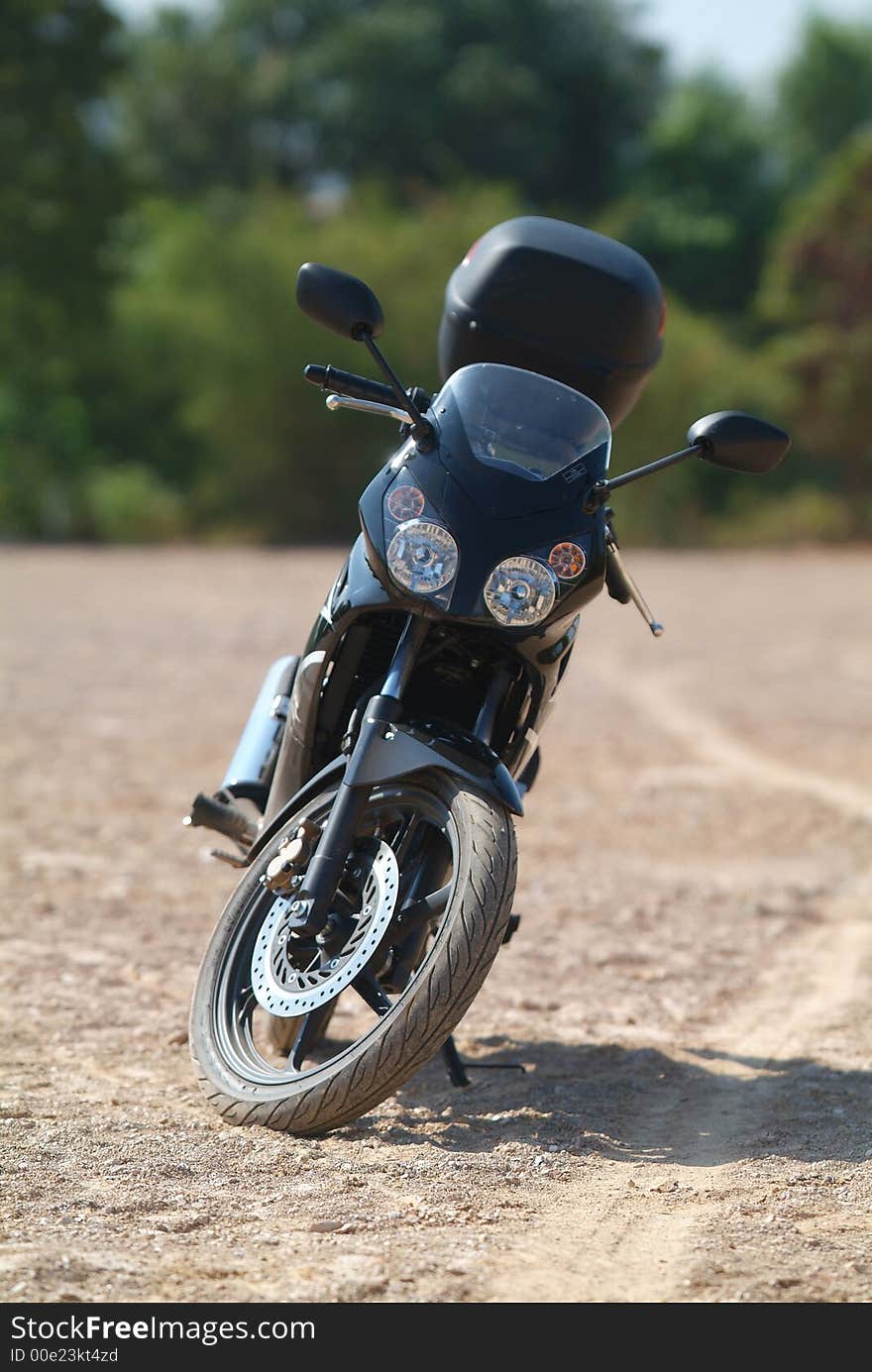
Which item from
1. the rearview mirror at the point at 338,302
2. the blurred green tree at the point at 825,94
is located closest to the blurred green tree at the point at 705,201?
the blurred green tree at the point at 825,94

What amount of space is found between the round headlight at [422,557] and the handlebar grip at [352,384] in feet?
1.47

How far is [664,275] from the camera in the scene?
1820 inches

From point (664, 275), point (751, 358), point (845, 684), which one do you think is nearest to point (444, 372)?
point (845, 684)

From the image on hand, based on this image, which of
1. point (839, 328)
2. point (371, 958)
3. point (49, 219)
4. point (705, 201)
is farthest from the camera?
point (705, 201)

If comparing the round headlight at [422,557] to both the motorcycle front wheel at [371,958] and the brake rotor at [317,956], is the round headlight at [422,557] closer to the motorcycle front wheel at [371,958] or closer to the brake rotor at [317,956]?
the motorcycle front wheel at [371,958]

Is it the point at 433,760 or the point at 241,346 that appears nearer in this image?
the point at 433,760

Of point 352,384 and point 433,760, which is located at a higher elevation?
point 352,384

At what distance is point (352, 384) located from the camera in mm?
4277

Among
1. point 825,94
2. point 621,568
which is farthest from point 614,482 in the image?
point 825,94

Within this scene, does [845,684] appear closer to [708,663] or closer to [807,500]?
[708,663]

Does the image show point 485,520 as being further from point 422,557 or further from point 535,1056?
point 535,1056

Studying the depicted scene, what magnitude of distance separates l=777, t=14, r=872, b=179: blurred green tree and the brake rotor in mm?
53303

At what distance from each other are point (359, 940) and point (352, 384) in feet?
4.50

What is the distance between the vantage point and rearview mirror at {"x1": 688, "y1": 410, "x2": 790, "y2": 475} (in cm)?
414
